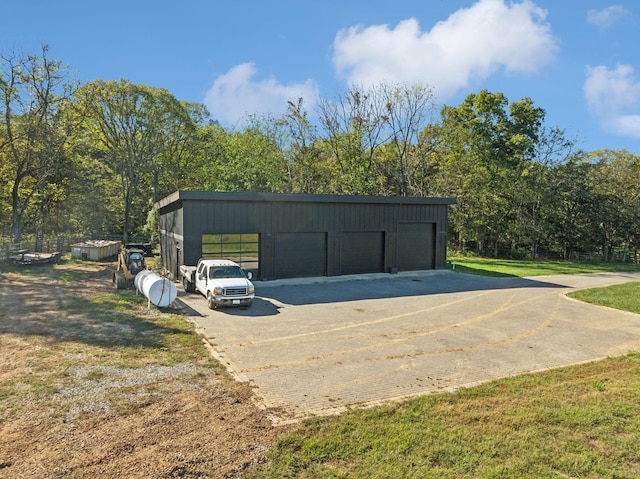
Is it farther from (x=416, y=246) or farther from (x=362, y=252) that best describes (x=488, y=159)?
(x=362, y=252)

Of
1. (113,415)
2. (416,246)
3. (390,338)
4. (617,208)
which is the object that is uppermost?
(617,208)

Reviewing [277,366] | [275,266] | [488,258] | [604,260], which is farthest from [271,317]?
[604,260]

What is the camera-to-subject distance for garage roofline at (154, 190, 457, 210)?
2036 cm

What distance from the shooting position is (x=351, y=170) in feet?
141

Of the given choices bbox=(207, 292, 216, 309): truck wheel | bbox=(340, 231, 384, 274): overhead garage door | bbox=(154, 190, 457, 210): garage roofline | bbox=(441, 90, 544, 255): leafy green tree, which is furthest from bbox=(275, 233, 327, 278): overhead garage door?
bbox=(441, 90, 544, 255): leafy green tree

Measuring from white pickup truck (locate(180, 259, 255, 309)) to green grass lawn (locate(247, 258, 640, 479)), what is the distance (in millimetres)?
8762

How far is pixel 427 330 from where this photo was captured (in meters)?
13.2

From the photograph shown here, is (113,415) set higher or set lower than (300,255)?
lower

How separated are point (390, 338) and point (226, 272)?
7.29m

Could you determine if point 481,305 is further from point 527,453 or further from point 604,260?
point 604,260

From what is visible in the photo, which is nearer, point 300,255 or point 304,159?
point 300,255

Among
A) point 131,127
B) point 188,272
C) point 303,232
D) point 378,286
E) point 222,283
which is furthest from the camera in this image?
point 131,127

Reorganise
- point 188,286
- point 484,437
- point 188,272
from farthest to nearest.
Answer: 1. point 188,286
2. point 188,272
3. point 484,437

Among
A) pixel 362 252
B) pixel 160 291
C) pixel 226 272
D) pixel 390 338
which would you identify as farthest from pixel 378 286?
pixel 160 291
